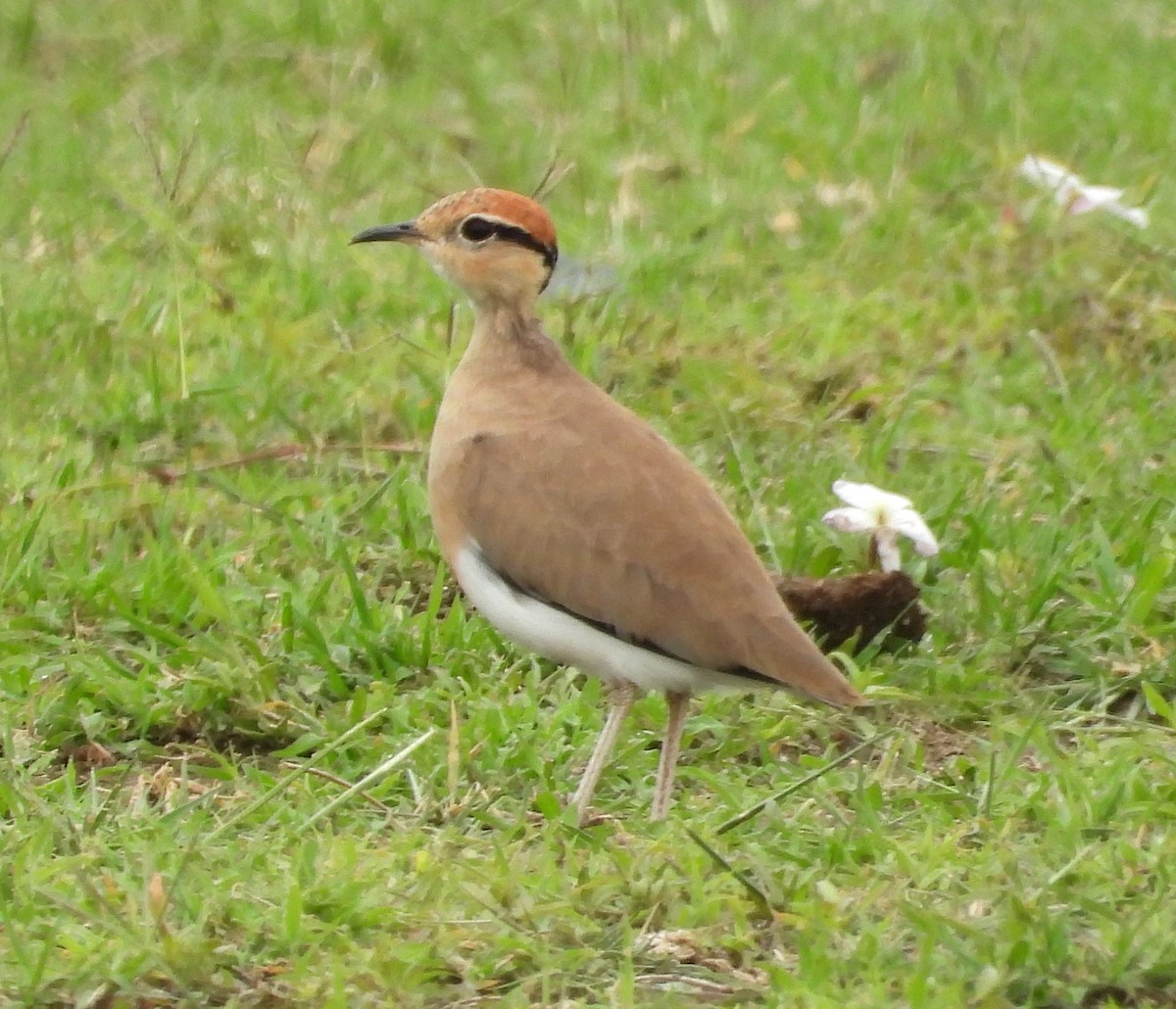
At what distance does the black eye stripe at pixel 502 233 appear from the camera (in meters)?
5.70

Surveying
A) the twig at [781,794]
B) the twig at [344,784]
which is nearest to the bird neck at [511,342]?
the twig at [344,784]

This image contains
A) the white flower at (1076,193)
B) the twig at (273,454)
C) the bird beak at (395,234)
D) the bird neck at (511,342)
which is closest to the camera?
the bird neck at (511,342)

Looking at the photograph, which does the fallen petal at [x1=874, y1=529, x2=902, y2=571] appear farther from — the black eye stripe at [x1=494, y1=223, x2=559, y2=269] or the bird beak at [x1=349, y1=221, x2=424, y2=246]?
the bird beak at [x1=349, y1=221, x2=424, y2=246]

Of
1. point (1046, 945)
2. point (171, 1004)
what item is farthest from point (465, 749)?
point (1046, 945)

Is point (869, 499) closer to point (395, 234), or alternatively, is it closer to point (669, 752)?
point (669, 752)

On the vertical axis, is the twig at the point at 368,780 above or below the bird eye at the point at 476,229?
below

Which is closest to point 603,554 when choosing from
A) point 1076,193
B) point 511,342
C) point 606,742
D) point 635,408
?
point 606,742

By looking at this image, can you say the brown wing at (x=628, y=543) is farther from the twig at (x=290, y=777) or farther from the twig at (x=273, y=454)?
the twig at (x=273, y=454)

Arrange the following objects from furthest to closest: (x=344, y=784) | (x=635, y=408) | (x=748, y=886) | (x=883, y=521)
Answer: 1. (x=635, y=408)
2. (x=883, y=521)
3. (x=344, y=784)
4. (x=748, y=886)

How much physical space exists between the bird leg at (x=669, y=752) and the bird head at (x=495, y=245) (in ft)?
3.97

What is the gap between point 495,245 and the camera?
574cm

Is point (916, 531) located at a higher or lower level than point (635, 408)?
higher

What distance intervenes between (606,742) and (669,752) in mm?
144

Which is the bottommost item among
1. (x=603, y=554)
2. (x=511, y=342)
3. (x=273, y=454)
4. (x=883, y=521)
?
(x=273, y=454)
